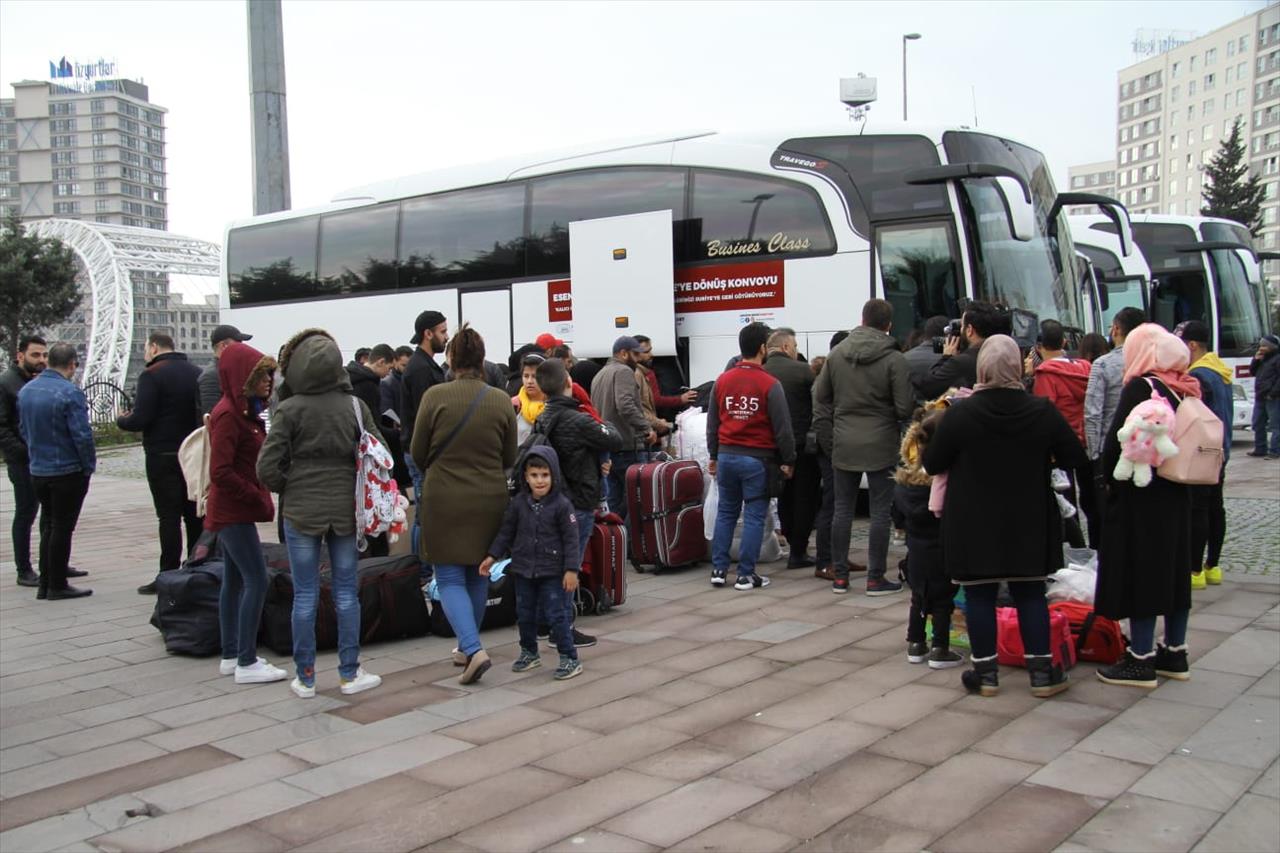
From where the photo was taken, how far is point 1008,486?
518cm

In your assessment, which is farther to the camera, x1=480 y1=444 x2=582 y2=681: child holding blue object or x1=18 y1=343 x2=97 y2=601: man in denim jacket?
x1=18 y1=343 x2=97 y2=601: man in denim jacket

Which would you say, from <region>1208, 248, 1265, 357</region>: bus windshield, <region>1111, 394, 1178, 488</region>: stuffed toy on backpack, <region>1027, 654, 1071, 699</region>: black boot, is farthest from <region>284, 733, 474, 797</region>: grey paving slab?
<region>1208, 248, 1265, 357</region>: bus windshield

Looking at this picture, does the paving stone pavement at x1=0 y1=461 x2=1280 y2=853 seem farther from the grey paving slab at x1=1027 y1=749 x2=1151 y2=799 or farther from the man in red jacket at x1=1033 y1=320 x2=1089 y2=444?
the man in red jacket at x1=1033 y1=320 x2=1089 y2=444

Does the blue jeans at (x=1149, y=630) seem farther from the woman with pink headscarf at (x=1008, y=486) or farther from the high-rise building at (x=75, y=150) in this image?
the high-rise building at (x=75, y=150)

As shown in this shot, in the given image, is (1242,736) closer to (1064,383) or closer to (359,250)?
(1064,383)

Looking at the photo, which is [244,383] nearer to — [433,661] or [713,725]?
[433,661]

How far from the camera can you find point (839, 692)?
215 inches

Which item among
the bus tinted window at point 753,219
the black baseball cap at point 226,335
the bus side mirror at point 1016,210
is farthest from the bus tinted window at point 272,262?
the bus side mirror at point 1016,210

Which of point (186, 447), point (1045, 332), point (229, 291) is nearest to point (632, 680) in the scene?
point (186, 447)

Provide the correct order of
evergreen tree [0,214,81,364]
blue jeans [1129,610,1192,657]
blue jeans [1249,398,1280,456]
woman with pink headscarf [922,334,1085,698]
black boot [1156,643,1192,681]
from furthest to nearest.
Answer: evergreen tree [0,214,81,364] → blue jeans [1249,398,1280,456] → black boot [1156,643,1192,681] → blue jeans [1129,610,1192,657] → woman with pink headscarf [922,334,1085,698]

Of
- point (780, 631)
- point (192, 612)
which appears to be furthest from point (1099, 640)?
point (192, 612)

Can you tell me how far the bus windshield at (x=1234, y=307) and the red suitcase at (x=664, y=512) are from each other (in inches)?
576

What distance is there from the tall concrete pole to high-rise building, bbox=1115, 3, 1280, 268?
9750cm

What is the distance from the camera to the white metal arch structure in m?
61.6
